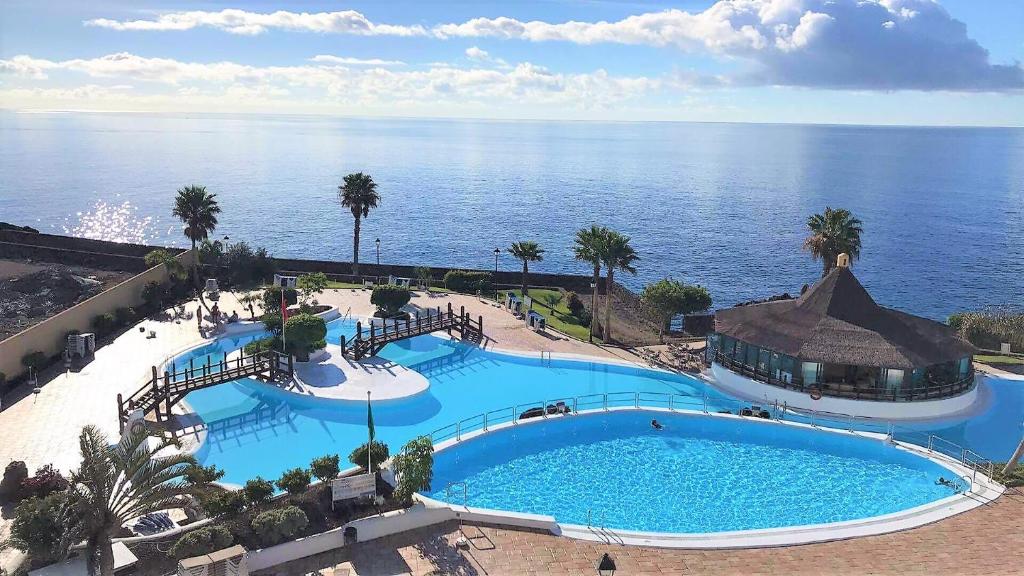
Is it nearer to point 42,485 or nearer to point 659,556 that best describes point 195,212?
point 42,485

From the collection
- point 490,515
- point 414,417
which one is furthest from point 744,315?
point 490,515

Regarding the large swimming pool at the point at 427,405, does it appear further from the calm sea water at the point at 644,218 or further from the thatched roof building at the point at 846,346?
the calm sea water at the point at 644,218

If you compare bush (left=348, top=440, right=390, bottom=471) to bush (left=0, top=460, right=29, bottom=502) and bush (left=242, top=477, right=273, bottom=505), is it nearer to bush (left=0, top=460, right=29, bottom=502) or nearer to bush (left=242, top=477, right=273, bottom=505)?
bush (left=242, top=477, right=273, bottom=505)

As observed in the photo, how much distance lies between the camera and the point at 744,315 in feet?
121

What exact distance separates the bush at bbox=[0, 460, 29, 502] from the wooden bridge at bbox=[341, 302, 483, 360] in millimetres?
15837

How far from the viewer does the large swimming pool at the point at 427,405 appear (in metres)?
27.7

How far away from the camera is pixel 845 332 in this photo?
32.8 m

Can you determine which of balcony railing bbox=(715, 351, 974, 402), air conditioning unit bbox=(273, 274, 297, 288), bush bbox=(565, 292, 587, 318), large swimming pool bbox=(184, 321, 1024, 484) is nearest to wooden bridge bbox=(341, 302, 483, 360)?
large swimming pool bbox=(184, 321, 1024, 484)

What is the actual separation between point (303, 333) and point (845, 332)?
963 inches

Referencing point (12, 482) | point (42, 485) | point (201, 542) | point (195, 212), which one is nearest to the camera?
point (201, 542)

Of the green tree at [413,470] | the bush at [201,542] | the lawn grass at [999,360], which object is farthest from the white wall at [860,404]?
the bush at [201,542]

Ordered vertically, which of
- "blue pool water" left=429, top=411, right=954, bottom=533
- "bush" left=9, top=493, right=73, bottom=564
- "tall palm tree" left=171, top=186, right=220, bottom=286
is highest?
"tall palm tree" left=171, top=186, right=220, bottom=286

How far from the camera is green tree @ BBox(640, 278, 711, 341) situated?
4103cm

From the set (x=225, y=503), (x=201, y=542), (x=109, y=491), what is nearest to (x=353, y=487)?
(x=225, y=503)
